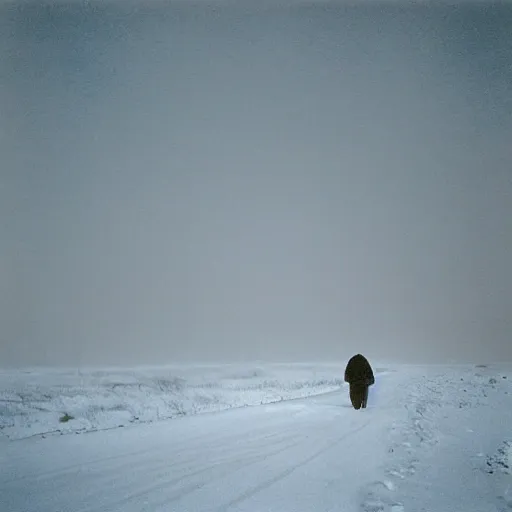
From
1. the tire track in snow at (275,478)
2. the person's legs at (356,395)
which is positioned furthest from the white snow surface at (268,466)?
the person's legs at (356,395)

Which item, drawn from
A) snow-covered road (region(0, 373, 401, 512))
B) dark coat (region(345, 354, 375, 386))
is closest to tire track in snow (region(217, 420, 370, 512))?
snow-covered road (region(0, 373, 401, 512))

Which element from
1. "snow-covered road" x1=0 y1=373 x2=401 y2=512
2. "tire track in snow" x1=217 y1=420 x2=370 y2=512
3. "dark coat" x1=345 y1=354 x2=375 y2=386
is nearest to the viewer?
"tire track in snow" x1=217 y1=420 x2=370 y2=512

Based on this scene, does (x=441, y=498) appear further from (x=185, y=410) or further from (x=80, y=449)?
(x=185, y=410)

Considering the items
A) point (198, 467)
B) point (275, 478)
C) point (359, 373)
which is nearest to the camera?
point (275, 478)

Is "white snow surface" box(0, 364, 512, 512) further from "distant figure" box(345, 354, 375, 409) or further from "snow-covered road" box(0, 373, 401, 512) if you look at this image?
"distant figure" box(345, 354, 375, 409)

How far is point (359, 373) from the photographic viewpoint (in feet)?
43.6

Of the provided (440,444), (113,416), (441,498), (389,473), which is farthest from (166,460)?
(113,416)

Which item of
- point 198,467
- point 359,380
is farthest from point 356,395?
point 198,467

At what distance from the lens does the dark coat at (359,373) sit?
43.5 feet

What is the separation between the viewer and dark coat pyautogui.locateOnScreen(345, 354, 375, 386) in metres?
13.3

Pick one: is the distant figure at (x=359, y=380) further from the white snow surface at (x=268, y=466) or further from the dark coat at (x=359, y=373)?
the white snow surface at (x=268, y=466)

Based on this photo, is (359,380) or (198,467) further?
(359,380)

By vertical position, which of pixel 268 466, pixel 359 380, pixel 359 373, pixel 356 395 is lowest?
pixel 356 395

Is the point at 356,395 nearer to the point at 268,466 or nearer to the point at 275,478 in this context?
the point at 268,466
